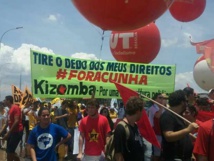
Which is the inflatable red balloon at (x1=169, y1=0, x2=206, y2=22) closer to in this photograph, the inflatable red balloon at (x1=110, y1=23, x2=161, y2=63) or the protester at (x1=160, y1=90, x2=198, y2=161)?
the inflatable red balloon at (x1=110, y1=23, x2=161, y2=63)

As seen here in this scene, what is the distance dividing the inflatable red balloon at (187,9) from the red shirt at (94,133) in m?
2.74

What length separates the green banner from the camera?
8.63 m

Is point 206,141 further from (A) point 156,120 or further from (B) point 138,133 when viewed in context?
(A) point 156,120

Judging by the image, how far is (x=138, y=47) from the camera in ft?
26.2

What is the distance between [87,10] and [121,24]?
18.3 inches

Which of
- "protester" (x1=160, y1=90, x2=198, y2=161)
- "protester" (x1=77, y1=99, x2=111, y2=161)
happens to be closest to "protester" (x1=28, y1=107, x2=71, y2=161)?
"protester" (x1=77, y1=99, x2=111, y2=161)

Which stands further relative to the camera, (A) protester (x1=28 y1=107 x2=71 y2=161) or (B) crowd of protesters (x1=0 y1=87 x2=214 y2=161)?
(A) protester (x1=28 y1=107 x2=71 y2=161)

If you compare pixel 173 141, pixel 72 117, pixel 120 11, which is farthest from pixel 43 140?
pixel 72 117

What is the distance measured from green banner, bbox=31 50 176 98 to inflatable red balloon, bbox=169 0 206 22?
7.05 ft

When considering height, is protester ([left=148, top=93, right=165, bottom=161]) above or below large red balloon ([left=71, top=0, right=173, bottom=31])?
below

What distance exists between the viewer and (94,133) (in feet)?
19.6

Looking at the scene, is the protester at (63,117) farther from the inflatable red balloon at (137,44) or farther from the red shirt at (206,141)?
the red shirt at (206,141)

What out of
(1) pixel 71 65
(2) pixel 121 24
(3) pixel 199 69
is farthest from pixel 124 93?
(3) pixel 199 69

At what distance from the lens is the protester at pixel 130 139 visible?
3.91 meters
